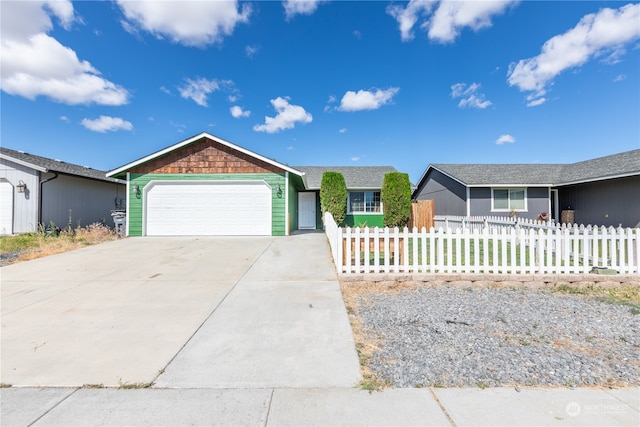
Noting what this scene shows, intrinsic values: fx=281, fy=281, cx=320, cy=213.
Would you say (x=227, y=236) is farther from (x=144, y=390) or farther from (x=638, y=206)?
(x=638, y=206)

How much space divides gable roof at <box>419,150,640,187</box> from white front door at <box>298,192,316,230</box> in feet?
27.7

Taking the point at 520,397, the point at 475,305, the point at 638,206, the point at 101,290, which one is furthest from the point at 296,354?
the point at 638,206

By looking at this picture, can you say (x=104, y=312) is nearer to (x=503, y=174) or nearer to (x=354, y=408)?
(x=354, y=408)

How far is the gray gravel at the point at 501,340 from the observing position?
2.44 meters

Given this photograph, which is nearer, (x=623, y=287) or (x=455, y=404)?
(x=455, y=404)

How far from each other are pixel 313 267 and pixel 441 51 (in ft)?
41.2

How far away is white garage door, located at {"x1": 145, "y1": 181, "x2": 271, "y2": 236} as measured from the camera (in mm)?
11914

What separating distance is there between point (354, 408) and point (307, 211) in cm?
1486

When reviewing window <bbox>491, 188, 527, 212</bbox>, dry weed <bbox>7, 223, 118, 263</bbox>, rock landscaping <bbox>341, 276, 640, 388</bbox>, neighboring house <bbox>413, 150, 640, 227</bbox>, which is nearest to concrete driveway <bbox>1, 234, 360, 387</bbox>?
rock landscaping <bbox>341, 276, 640, 388</bbox>

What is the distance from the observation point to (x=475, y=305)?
14.0 feet

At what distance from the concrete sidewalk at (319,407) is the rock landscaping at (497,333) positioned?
0.18 m

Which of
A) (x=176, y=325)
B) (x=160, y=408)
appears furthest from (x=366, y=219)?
(x=160, y=408)

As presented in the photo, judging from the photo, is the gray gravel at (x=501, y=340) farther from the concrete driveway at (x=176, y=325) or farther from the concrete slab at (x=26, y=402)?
the concrete slab at (x=26, y=402)

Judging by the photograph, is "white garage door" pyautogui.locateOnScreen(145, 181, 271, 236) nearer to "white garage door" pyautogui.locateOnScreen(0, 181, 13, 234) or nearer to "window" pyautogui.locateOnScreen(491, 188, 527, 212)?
"white garage door" pyautogui.locateOnScreen(0, 181, 13, 234)
